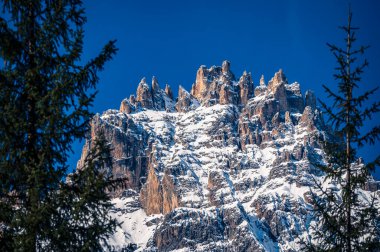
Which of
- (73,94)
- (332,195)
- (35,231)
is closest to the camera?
(35,231)

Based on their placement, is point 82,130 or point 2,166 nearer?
point 2,166

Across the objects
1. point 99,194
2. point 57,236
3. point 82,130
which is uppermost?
point 82,130

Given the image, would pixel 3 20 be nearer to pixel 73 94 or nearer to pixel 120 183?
pixel 73 94

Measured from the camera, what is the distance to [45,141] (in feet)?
50.2

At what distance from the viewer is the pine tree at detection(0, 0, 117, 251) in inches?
575

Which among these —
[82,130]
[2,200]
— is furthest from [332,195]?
[2,200]

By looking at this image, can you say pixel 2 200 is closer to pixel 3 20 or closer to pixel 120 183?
pixel 120 183

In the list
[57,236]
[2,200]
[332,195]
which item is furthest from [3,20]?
[332,195]

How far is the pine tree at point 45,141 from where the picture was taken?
14602 millimetres

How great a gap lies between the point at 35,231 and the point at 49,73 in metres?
4.49

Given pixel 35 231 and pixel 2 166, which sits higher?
pixel 2 166

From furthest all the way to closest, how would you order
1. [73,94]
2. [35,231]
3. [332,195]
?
[332,195]
[73,94]
[35,231]

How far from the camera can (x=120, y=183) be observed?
1622cm

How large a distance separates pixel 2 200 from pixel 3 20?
4.89 metres
